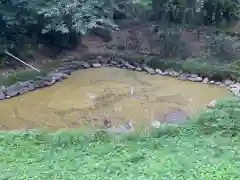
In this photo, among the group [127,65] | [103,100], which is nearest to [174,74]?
[127,65]

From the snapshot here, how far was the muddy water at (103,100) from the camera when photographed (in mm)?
9953

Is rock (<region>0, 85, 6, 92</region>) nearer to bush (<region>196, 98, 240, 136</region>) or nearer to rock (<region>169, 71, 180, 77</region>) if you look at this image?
rock (<region>169, 71, 180, 77</region>)

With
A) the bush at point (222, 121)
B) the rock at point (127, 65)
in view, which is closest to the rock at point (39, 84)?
the rock at point (127, 65)

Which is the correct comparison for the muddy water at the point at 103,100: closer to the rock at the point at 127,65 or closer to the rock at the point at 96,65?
the rock at the point at 127,65

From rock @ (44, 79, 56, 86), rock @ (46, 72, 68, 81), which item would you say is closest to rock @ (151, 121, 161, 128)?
rock @ (44, 79, 56, 86)

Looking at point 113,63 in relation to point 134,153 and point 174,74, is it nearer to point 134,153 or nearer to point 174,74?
point 174,74

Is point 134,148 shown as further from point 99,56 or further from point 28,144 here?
point 99,56

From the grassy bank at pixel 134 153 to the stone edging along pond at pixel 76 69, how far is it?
9.64 feet

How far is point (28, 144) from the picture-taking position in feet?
25.9

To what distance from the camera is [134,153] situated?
7520 millimetres

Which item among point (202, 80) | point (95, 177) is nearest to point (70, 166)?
point (95, 177)

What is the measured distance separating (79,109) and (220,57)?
4.48 m

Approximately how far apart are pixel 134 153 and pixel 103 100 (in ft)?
11.6

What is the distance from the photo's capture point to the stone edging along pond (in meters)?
11.4
